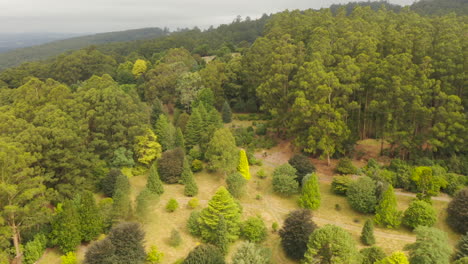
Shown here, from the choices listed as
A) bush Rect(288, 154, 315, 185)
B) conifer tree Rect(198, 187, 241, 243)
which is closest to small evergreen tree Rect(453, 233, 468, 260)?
bush Rect(288, 154, 315, 185)

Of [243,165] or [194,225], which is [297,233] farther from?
[243,165]

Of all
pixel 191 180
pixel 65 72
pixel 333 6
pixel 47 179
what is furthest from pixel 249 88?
pixel 333 6

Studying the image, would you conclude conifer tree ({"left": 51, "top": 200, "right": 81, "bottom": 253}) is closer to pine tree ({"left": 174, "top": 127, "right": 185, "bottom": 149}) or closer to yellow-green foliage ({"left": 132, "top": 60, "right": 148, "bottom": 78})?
pine tree ({"left": 174, "top": 127, "right": 185, "bottom": 149})

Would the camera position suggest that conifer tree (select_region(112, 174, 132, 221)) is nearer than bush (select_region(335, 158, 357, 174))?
Yes

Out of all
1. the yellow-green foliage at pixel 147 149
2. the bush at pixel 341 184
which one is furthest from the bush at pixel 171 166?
the bush at pixel 341 184

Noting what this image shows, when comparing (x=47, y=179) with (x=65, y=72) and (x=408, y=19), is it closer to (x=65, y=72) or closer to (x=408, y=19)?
(x=408, y=19)
